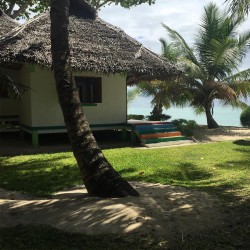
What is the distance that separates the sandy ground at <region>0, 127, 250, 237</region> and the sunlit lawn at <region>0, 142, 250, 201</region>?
4.34 feet

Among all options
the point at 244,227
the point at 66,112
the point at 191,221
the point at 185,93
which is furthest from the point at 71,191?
the point at 185,93

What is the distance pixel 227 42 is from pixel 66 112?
12951 millimetres

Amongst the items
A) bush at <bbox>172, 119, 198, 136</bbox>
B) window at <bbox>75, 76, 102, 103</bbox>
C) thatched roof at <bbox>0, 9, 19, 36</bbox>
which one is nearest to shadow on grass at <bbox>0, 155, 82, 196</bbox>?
window at <bbox>75, 76, 102, 103</bbox>

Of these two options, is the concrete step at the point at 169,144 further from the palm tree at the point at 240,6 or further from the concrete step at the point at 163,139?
the palm tree at the point at 240,6

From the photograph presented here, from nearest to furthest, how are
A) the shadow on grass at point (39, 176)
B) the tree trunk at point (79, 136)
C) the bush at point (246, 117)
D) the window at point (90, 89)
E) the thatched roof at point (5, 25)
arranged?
the tree trunk at point (79, 136), the shadow on grass at point (39, 176), the window at point (90, 89), the thatched roof at point (5, 25), the bush at point (246, 117)

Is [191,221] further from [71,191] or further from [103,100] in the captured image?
[103,100]

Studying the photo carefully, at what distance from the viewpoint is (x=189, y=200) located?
19.4 ft

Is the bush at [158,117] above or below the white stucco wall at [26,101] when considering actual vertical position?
below

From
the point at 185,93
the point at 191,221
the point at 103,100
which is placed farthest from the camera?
the point at 185,93

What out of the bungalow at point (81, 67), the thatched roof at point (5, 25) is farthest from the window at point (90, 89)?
the thatched roof at point (5, 25)

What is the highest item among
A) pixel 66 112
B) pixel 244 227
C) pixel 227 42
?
pixel 227 42

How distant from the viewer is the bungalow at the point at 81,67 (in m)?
12.3

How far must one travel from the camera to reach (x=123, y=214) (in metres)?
5.00

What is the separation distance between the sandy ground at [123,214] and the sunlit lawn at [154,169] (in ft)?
4.34
